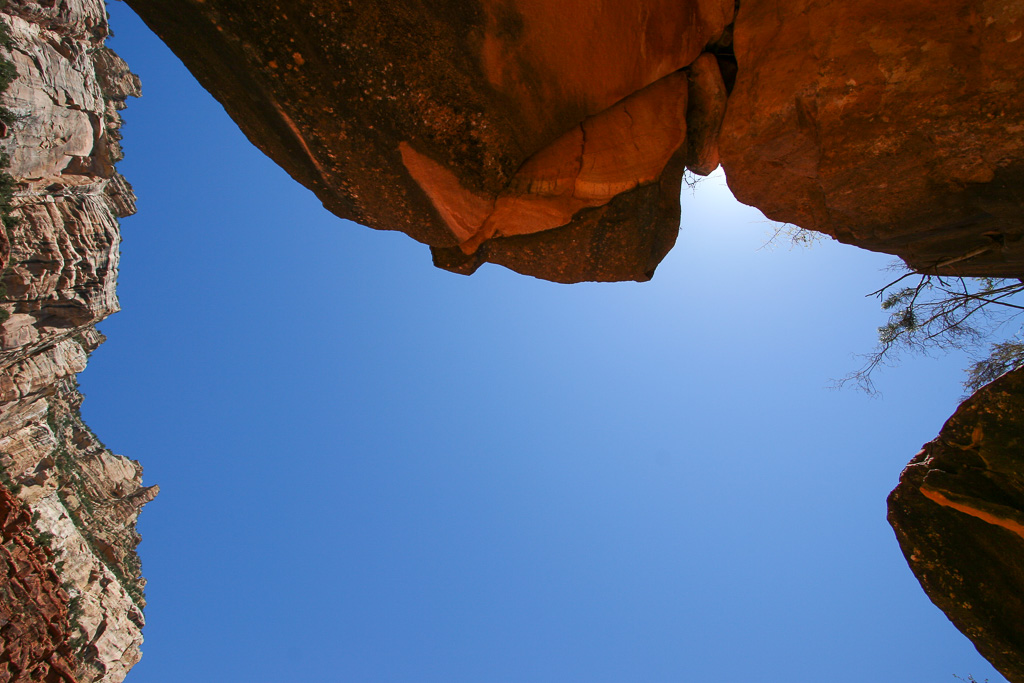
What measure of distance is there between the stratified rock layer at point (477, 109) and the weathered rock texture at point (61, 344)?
16787mm

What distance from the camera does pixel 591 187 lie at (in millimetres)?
3561

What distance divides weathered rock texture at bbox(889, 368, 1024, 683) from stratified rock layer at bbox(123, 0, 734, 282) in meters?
2.62

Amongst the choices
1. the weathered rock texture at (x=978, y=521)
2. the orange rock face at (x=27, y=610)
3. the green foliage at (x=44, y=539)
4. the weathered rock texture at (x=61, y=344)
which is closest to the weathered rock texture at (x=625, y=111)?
the weathered rock texture at (x=978, y=521)

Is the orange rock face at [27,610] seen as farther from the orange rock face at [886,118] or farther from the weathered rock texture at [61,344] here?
the orange rock face at [886,118]

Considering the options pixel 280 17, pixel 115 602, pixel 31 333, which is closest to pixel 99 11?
pixel 31 333

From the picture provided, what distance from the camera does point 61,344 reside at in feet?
67.2

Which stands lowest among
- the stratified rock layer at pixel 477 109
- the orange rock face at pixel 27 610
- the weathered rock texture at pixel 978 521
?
the orange rock face at pixel 27 610

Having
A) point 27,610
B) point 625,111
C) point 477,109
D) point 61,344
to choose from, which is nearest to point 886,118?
point 625,111

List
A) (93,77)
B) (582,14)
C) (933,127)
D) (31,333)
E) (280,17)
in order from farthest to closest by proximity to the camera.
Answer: (93,77)
(31,333)
(582,14)
(933,127)
(280,17)

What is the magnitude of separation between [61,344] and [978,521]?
2953cm

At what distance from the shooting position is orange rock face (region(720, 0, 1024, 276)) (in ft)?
8.09

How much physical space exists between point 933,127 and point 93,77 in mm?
32062

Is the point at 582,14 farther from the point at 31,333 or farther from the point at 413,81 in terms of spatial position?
the point at 31,333

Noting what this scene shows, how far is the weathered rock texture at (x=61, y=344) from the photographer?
16.3m
